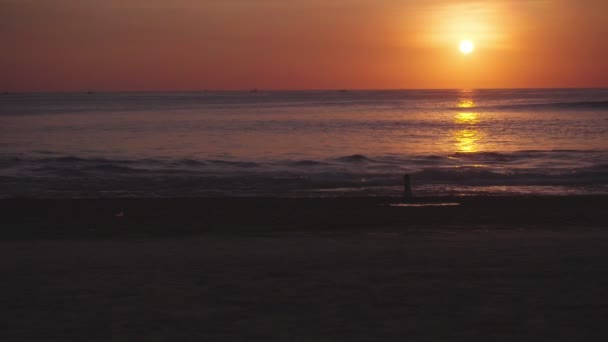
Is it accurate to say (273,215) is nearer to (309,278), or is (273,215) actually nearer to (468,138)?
(309,278)

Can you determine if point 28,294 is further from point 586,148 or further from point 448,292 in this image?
point 586,148

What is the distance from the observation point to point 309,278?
7.52 m

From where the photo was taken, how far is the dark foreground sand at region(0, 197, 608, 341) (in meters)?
5.86

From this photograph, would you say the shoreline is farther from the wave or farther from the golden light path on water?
the golden light path on water

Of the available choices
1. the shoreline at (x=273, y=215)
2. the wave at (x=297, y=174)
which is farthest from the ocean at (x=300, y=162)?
the shoreline at (x=273, y=215)

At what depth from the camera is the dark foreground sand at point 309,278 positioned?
5855 millimetres

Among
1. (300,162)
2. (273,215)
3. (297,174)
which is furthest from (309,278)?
(300,162)

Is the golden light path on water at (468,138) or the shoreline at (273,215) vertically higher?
the shoreline at (273,215)

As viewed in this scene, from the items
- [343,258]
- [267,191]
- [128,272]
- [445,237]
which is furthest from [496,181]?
[128,272]

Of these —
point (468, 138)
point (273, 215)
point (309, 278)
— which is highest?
point (309, 278)

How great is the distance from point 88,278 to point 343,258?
3007 mm

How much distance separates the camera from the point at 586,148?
33625mm

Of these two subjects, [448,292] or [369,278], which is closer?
[448,292]

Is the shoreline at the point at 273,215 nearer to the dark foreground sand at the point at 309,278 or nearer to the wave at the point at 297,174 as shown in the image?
the dark foreground sand at the point at 309,278
